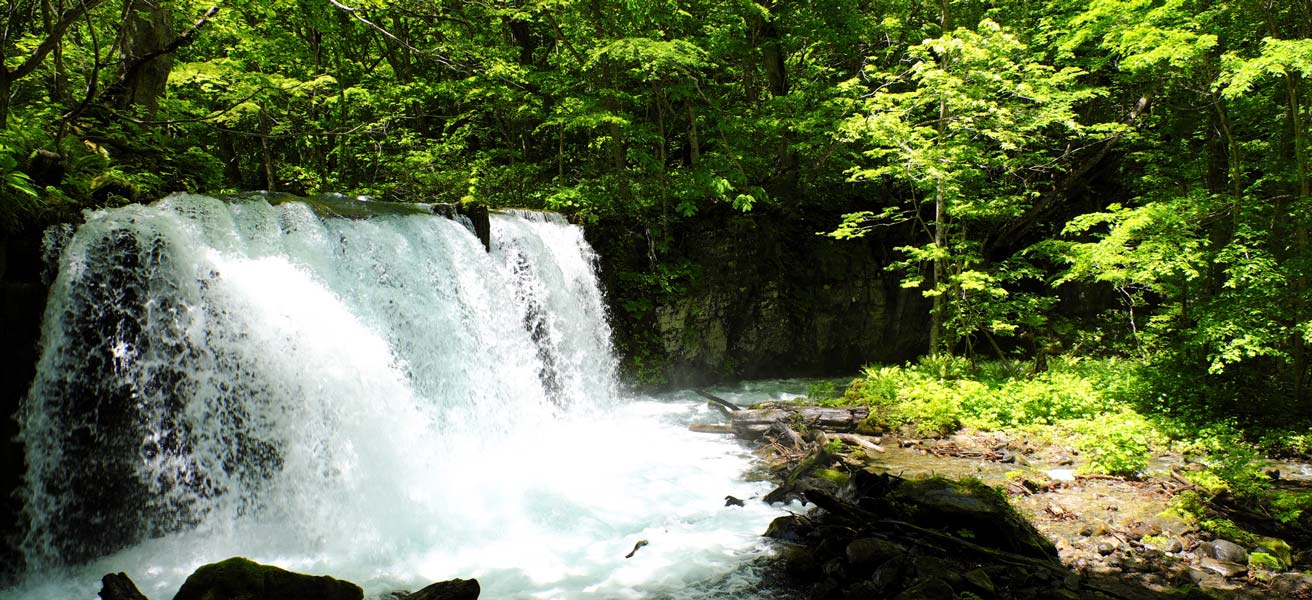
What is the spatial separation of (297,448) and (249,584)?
2.17 meters

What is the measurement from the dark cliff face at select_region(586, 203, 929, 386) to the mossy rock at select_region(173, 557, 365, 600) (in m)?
8.15

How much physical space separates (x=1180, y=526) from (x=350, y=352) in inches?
306

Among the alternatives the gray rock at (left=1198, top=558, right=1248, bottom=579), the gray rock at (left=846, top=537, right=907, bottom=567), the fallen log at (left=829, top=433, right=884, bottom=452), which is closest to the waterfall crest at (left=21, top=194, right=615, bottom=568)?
the gray rock at (left=846, top=537, right=907, bottom=567)

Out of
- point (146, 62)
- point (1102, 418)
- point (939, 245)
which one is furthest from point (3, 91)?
point (1102, 418)

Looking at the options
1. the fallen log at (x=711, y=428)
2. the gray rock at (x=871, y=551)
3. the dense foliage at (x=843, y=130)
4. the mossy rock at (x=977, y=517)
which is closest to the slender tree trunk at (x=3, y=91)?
the dense foliage at (x=843, y=130)

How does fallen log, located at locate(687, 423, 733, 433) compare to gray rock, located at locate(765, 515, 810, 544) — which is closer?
gray rock, located at locate(765, 515, 810, 544)

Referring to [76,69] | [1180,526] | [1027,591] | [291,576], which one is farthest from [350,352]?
[1180,526]

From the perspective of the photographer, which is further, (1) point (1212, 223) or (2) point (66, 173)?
(1) point (1212, 223)

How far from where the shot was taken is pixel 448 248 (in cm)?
881

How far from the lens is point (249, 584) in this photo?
4.05 m

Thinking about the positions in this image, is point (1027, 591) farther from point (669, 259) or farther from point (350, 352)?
point (669, 259)

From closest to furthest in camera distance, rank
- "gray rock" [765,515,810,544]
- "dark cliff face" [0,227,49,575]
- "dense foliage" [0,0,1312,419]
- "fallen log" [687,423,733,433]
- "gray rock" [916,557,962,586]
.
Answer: "gray rock" [916,557,962,586] < "dark cliff face" [0,227,49,575] < "gray rock" [765,515,810,544] < "dense foliage" [0,0,1312,419] < "fallen log" [687,423,733,433]

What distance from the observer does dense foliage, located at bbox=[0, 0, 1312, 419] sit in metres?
6.96

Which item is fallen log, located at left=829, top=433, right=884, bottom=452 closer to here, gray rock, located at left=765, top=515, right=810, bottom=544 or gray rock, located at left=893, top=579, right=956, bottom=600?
gray rock, located at left=765, top=515, right=810, bottom=544
